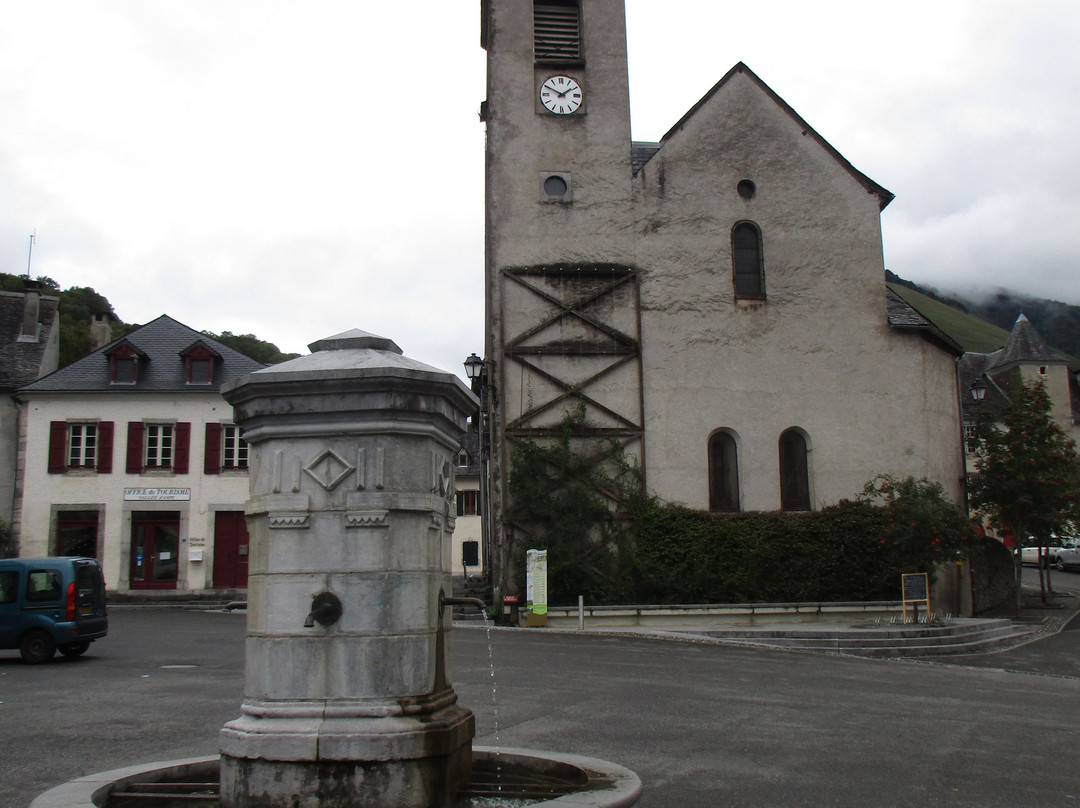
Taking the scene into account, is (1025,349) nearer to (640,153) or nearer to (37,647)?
(640,153)

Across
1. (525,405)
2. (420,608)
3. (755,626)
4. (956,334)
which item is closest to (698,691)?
(420,608)

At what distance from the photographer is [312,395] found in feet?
17.5

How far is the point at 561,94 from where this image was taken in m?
25.5

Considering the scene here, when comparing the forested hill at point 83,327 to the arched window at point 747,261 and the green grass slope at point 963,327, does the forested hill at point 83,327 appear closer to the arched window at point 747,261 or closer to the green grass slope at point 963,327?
the arched window at point 747,261

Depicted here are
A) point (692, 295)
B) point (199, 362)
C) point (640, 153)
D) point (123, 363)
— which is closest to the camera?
point (692, 295)

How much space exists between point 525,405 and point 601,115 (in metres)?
8.09

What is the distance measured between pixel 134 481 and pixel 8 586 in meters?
16.6

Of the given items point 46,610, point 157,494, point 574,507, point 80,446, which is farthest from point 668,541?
point 80,446

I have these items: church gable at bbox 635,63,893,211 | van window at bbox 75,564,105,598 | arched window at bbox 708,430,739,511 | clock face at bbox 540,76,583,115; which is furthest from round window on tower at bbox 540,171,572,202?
van window at bbox 75,564,105,598

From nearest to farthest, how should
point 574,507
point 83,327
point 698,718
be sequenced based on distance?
point 698,718
point 574,507
point 83,327

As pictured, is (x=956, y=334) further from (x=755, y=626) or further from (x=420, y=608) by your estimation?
(x=420, y=608)

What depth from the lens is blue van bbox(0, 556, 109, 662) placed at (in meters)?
15.4

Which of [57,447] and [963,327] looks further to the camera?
[963,327]

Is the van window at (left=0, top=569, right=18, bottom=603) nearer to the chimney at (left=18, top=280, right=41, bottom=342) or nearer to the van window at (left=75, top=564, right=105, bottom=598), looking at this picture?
the van window at (left=75, top=564, right=105, bottom=598)
